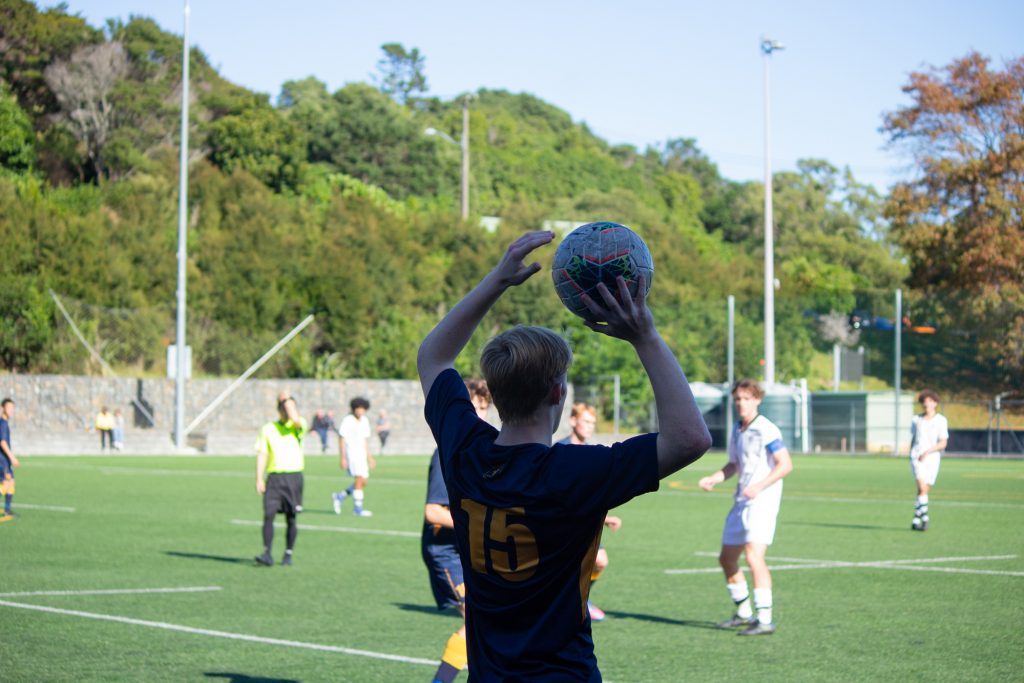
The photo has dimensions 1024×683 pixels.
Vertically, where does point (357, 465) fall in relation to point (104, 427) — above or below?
above

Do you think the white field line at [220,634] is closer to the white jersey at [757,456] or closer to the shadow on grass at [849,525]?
the white jersey at [757,456]

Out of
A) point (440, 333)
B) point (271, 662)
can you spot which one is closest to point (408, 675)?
point (271, 662)

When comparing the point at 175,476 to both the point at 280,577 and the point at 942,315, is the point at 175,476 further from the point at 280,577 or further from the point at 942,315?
the point at 942,315

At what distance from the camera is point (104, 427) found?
4488 centimetres

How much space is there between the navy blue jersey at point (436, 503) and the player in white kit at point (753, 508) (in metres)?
2.13

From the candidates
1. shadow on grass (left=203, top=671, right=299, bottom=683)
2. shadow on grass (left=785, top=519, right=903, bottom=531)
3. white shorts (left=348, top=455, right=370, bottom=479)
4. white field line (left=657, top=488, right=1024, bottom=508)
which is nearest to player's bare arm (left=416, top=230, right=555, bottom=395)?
shadow on grass (left=203, top=671, right=299, bottom=683)

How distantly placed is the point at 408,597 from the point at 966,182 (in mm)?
43732

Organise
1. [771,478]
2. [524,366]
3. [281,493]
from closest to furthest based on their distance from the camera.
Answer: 1. [524,366]
2. [771,478]
3. [281,493]

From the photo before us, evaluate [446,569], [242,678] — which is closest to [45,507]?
[446,569]

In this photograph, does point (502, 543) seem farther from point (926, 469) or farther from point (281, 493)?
point (926, 469)

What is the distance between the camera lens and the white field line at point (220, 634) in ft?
29.9

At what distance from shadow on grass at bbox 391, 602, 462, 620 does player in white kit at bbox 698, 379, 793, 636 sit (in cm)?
235

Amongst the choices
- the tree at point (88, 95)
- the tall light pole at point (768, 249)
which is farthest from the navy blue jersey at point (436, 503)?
the tree at point (88, 95)

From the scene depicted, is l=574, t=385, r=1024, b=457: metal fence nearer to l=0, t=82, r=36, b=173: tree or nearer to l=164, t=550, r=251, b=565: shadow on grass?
l=0, t=82, r=36, b=173: tree
